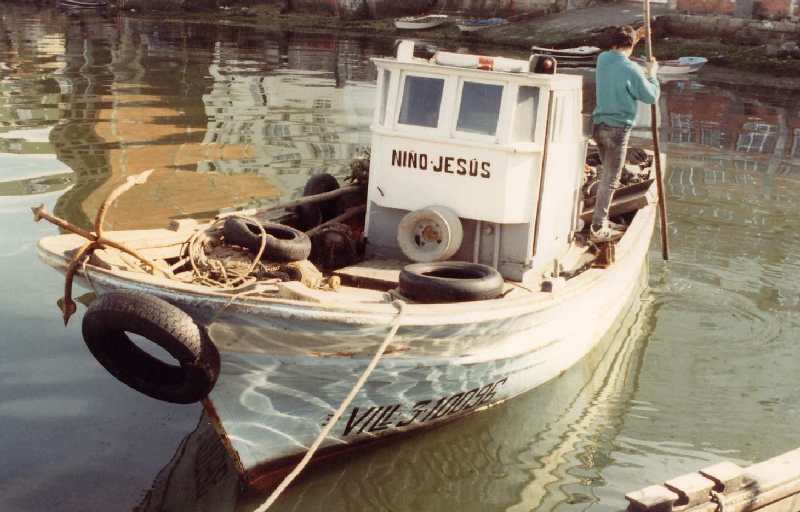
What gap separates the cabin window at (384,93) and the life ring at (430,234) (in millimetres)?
973

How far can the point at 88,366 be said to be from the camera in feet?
31.7

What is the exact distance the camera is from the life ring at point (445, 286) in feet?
25.8

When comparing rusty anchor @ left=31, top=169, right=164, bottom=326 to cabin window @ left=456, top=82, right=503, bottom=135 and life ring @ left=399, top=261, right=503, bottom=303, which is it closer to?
life ring @ left=399, top=261, right=503, bottom=303

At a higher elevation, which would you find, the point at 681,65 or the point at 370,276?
the point at 681,65

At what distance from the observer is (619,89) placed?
9922mm

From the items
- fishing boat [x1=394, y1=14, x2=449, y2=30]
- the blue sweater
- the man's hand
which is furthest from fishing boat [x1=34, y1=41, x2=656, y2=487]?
fishing boat [x1=394, y1=14, x2=449, y2=30]

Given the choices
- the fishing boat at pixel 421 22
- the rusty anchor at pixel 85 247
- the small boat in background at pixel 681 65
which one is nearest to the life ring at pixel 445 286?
the rusty anchor at pixel 85 247

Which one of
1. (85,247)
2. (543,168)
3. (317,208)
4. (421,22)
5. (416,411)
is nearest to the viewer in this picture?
(85,247)

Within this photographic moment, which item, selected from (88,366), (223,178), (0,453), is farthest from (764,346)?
(223,178)

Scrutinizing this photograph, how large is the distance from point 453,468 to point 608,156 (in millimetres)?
3876

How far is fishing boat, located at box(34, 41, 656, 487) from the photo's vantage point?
6891mm

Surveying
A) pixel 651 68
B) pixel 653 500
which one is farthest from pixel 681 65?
pixel 653 500

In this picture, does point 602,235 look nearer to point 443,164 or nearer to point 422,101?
point 443,164

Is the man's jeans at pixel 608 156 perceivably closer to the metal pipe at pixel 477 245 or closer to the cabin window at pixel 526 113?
the cabin window at pixel 526 113
